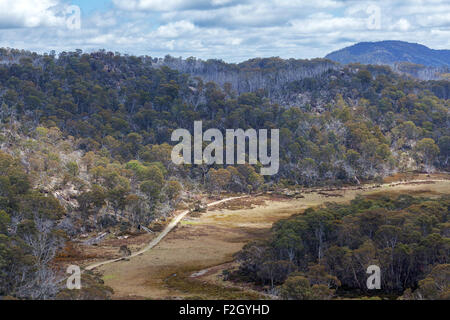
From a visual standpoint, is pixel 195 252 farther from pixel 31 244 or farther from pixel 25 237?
pixel 25 237

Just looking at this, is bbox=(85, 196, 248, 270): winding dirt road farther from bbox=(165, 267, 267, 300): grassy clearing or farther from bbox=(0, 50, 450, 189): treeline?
bbox=(0, 50, 450, 189): treeline

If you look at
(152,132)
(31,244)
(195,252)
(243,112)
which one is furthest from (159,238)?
(243,112)

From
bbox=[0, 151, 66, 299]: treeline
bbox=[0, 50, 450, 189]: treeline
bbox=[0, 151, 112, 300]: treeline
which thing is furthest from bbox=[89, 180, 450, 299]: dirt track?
bbox=[0, 50, 450, 189]: treeline

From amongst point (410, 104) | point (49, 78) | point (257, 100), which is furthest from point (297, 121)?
point (49, 78)

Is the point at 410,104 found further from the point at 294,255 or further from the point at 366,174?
the point at 294,255

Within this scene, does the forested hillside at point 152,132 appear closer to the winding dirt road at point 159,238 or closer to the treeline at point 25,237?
the treeline at point 25,237
